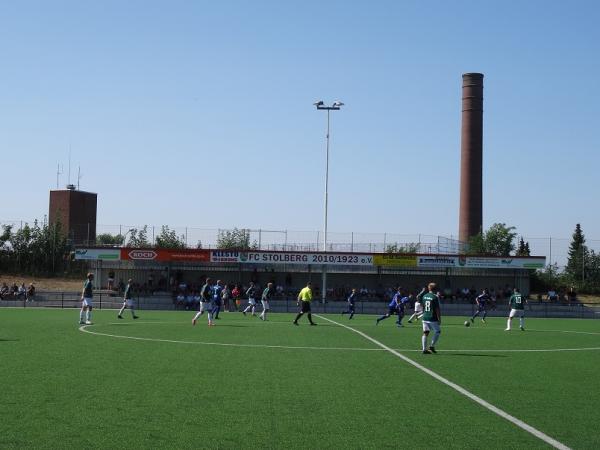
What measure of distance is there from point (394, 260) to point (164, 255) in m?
19.6

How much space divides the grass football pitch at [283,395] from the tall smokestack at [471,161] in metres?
57.9

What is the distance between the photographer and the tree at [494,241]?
75938mm

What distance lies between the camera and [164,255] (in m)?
62.5

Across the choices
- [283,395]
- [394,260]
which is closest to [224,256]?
[394,260]

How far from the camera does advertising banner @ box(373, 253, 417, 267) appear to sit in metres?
63.4

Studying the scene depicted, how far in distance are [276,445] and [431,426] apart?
232 centimetres

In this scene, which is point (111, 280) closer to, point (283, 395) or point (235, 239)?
point (235, 239)

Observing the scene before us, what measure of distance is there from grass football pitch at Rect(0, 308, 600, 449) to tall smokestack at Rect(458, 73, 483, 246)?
5788cm

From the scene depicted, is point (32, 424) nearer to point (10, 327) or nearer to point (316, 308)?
point (10, 327)

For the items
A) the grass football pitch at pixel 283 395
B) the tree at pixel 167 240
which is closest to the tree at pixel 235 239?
the tree at pixel 167 240

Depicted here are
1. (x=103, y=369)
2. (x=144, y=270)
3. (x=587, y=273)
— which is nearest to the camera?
(x=103, y=369)

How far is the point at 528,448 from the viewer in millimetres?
8695

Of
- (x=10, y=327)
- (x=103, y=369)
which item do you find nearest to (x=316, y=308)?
(x=10, y=327)

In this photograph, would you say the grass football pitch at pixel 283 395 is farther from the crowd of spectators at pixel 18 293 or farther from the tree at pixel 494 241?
the tree at pixel 494 241
